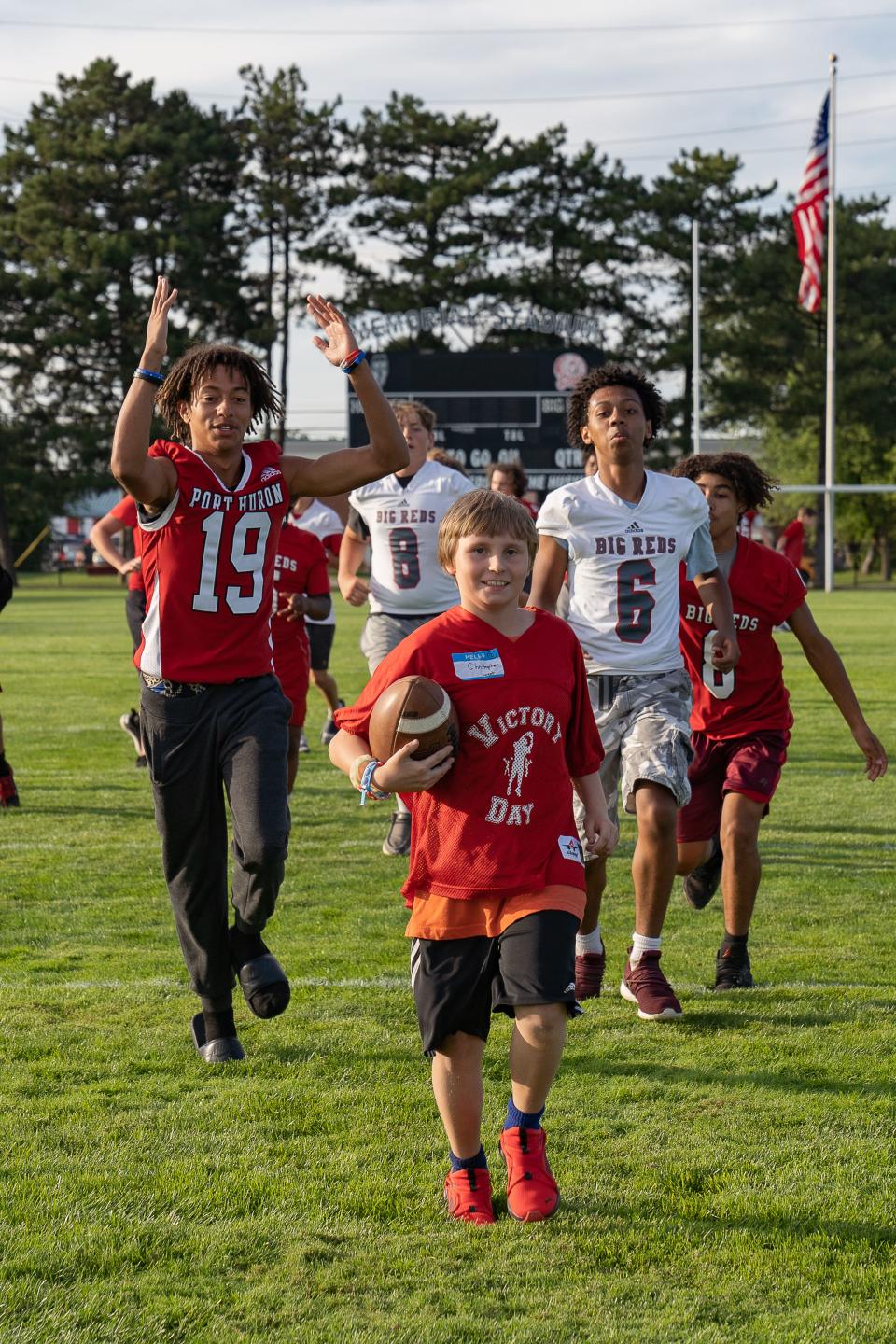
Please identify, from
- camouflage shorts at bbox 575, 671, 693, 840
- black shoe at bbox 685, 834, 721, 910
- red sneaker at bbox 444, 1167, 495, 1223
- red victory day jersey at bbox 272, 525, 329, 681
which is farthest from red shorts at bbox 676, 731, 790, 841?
red victory day jersey at bbox 272, 525, 329, 681

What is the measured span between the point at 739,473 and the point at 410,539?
2542 millimetres

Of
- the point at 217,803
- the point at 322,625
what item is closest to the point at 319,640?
the point at 322,625

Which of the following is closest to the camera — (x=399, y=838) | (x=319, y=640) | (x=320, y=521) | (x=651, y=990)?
(x=651, y=990)

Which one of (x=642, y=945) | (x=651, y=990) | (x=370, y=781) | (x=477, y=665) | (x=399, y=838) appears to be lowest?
(x=399, y=838)

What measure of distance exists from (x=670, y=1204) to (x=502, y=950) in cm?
69

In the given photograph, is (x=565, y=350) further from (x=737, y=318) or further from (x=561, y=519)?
(x=561, y=519)

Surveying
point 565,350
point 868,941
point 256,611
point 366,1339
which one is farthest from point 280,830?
point 565,350

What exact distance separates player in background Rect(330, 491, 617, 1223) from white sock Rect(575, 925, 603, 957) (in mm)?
1860

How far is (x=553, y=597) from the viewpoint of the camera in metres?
5.49

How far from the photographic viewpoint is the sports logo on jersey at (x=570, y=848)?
370cm

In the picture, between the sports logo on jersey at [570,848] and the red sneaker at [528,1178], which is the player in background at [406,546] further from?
the red sneaker at [528,1178]

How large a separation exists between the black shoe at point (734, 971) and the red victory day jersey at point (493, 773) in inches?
78.2

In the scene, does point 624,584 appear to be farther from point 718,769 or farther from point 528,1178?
point 528,1178

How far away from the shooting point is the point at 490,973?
12.0 ft
